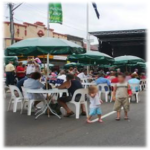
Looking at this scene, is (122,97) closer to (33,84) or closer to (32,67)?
(33,84)

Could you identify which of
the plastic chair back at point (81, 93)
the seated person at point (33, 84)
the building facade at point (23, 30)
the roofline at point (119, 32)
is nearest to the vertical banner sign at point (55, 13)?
the building facade at point (23, 30)

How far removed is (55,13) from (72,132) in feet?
54.5

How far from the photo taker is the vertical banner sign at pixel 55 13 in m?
21.6

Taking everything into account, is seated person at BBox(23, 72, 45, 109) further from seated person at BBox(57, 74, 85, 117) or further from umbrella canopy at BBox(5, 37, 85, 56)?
umbrella canopy at BBox(5, 37, 85, 56)

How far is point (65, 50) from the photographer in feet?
A: 26.7

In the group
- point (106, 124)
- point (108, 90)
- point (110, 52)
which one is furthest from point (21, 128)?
point (110, 52)

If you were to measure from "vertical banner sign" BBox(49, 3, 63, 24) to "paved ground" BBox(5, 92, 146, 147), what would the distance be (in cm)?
1446

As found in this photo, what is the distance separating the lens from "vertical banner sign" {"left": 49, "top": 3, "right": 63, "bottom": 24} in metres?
21.6

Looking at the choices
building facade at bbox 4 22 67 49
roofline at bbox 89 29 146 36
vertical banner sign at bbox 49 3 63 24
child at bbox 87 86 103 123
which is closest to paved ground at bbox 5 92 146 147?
child at bbox 87 86 103 123

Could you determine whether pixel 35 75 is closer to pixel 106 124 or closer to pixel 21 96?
pixel 21 96

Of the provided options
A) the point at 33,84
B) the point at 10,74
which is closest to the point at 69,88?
the point at 33,84

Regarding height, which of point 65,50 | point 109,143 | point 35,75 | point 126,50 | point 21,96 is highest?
point 126,50

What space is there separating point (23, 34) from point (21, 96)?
76.3ft

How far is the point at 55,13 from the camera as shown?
21953 millimetres
